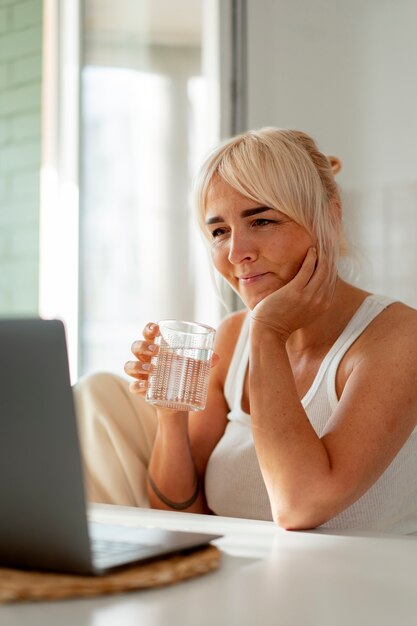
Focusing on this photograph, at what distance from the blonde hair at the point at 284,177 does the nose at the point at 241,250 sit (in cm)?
8

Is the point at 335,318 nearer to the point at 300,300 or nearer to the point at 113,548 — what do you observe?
the point at 300,300

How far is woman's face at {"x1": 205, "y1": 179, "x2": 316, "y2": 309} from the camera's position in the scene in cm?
175

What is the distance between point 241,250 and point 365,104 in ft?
4.37

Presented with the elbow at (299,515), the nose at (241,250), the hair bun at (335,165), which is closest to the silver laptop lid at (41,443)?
the elbow at (299,515)

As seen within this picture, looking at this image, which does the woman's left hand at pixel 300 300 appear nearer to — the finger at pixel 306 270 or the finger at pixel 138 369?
the finger at pixel 306 270

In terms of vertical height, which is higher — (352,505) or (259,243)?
(259,243)

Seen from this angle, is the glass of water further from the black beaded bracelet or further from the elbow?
the black beaded bracelet

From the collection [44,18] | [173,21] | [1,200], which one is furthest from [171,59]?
[1,200]

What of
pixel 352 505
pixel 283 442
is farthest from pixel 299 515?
pixel 352 505

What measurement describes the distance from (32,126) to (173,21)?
2.21 ft

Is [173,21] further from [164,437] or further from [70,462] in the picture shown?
[70,462]

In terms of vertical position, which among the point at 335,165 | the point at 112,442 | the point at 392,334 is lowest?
the point at 112,442

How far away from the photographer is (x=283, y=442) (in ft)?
4.61

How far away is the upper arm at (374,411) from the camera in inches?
54.8
